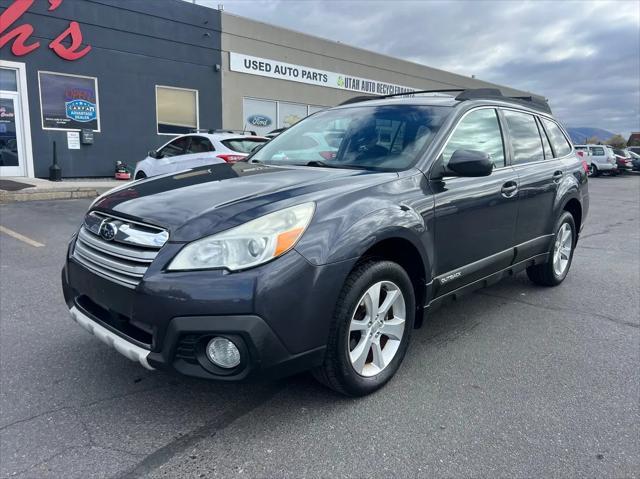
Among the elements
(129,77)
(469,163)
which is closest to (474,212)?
(469,163)

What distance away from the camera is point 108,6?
14320 mm

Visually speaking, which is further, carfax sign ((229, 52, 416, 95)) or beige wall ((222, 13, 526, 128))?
carfax sign ((229, 52, 416, 95))

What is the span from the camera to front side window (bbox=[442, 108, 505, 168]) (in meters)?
3.53

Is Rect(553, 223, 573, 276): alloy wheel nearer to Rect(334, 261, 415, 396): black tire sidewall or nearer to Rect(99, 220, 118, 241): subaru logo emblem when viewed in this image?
Rect(334, 261, 415, 396): black tire sidewall

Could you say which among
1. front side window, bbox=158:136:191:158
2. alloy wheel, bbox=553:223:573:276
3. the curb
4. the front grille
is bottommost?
the curb

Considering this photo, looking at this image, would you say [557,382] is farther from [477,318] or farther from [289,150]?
[289,150]

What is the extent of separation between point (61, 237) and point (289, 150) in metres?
4.60

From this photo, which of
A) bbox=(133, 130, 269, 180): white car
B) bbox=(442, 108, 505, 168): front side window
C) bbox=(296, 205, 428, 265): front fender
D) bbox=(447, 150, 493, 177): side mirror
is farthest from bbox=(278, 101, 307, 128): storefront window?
bbox=(296, 205, 428, 265): front fender

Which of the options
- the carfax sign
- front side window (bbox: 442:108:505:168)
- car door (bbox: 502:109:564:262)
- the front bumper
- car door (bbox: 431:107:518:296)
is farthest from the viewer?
the carfax sign

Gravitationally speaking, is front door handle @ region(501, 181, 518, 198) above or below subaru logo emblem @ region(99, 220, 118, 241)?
above

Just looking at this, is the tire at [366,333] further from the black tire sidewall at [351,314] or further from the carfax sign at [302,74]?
the carfax sign at [302,74]

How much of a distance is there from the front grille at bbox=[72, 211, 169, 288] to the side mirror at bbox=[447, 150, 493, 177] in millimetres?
1829

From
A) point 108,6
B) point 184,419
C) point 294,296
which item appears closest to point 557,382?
point 294,296

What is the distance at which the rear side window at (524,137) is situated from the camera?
429cm
